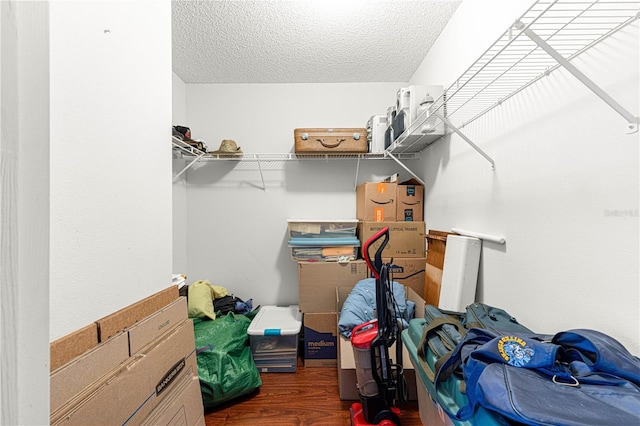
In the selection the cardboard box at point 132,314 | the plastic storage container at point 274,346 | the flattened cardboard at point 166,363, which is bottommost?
the plastic storage container at point 274,346

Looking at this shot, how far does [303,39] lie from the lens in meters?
1.87

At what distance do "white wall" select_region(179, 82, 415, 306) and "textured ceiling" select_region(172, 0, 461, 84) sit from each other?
0.13 meters

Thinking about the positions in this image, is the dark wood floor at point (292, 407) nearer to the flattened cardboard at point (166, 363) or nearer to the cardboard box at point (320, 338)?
the cardboard box at point (320, 338)

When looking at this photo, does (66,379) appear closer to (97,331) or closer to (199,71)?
(97,331)

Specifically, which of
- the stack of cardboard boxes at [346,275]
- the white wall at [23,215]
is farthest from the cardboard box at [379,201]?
the white wall at [23,215]

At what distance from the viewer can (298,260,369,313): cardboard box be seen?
2.02 m

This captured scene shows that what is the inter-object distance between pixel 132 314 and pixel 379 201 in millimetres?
1688

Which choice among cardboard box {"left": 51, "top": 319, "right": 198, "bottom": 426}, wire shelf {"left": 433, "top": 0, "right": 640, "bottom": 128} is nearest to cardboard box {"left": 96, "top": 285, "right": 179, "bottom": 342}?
cardboard box {"left": 51, "top": 319, "right": 198, "bottom": 426}

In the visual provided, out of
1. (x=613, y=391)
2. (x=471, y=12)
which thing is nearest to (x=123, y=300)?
(x=613, y=391)

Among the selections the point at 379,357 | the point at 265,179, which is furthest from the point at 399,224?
the point at 265,179

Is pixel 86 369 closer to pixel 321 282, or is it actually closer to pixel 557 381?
pixel 557 381

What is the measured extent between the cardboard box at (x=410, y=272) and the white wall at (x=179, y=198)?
1782 millimetres

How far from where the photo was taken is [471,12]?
1417 mm

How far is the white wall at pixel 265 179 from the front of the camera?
2.47 meters
